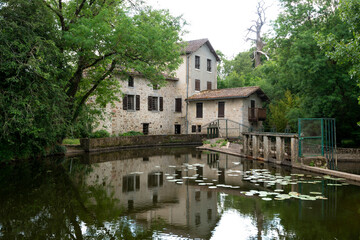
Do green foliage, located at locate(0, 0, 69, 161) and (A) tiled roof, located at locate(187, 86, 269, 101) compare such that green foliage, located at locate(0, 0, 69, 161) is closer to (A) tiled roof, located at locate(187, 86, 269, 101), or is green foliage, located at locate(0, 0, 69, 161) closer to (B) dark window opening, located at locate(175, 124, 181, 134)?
(A) tiled roof, located at locate(187, 86, 269, 101)

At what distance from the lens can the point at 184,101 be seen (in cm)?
3519

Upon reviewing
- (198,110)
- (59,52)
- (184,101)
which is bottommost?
(198,110)

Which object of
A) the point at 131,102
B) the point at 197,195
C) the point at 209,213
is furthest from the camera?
the point at 131,102

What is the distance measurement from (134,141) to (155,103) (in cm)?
849

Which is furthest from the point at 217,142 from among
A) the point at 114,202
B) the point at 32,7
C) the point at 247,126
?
the point at 114,202

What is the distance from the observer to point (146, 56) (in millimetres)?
17812

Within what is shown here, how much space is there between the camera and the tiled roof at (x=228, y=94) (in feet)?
101

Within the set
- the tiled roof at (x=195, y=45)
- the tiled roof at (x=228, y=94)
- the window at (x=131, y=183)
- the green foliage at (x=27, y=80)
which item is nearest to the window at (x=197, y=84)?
→ the tiled roof at (x=228, y=94)

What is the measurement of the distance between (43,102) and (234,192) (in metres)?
9.94

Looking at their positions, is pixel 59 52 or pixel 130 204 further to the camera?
pixel 59 52

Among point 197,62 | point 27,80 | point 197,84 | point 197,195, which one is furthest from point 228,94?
point 197,195

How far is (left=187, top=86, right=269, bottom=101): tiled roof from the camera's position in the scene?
3092cm

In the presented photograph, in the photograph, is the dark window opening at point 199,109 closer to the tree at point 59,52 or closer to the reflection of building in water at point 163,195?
the tree at point 59,52

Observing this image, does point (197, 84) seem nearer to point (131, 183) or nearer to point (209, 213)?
point (131, 183)
